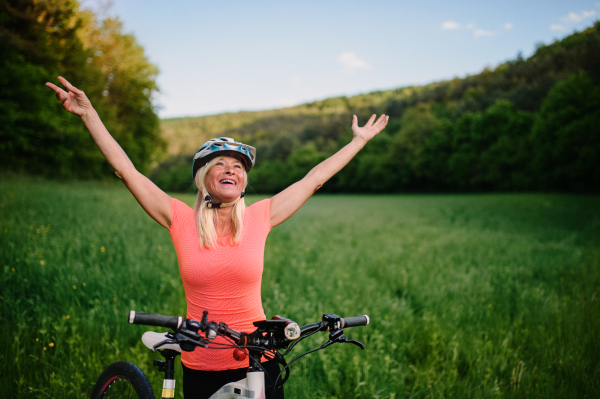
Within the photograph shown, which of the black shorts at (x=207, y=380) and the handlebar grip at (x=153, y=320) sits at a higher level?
the handlebar grip at (x=153, y=320)

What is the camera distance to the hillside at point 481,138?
27766 millimetres

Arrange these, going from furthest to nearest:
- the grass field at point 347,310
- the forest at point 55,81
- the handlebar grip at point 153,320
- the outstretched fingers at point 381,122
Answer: the forest at point 55,81
the grass field at point 347,310
the outstretched fingers at point 381,122
the handlebar grip at point 153,320

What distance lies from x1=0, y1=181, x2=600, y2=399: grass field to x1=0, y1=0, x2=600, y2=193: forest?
2.17 m

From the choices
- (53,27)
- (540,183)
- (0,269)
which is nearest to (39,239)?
(0,269)

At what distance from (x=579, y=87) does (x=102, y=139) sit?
35846 mm

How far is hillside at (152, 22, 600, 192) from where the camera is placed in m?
27.8

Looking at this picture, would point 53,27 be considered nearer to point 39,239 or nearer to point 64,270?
point 39,239

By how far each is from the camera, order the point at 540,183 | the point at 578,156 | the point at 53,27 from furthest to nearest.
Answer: the point at 540,183, the point at 578,156, the point at 53,27

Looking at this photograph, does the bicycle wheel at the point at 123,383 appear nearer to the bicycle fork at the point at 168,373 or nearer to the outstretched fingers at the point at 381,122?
the bicycle fork at the point at 168,373

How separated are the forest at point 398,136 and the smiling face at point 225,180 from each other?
1.18 m

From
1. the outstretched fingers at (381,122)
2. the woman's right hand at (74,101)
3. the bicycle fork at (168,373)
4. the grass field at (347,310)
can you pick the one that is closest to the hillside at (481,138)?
the outstretched fingers at (381,122)

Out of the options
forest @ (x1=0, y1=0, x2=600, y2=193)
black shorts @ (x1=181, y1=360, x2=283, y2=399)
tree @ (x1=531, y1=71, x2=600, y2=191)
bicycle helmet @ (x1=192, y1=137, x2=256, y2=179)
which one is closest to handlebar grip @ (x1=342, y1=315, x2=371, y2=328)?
black shorts @ (x1=181, y1=360, x2=283, y2=399)

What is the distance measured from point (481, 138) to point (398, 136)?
66.3ft

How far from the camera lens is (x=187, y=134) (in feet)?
320
